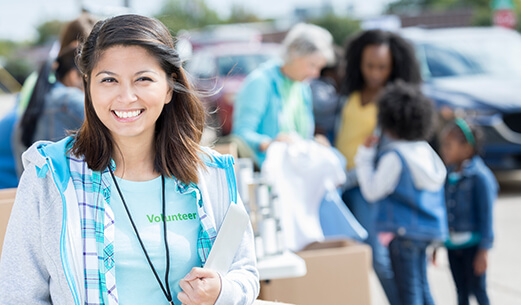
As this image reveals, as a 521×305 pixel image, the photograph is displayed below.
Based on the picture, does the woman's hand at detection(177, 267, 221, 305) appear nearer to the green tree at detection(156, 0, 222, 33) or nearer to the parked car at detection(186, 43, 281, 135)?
the parked car at detection(186, 43, 281, 135)

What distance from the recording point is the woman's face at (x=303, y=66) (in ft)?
15.2

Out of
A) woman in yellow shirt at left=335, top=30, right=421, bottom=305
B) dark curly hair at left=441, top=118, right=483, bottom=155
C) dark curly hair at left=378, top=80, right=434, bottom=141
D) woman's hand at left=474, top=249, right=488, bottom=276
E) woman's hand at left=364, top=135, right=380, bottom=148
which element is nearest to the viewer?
woman's hand at left=474, top=249, right=488, bottom=276

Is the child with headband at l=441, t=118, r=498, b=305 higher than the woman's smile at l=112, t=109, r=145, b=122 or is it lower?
lower

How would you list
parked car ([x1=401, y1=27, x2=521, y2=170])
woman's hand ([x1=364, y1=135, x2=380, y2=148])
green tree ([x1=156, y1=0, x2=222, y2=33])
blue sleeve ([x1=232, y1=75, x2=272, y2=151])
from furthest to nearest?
1. green tree ([x1=156, y1=0, x2=222, y2=33])
2. parked car ([x1=401, y1=27, x2=521, y2=170])
3. blue sleeve ([x1=232, y1=75, x2=272, y2=151])
4. woman's hand ([x1=364, y1=135, x2=380, y2=148])

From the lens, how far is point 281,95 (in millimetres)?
4613

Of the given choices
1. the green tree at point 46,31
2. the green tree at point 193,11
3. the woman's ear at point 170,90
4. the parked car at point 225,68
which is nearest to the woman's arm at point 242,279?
the woman's ear at point 170,90

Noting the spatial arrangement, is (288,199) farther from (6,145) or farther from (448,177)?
(6,145)

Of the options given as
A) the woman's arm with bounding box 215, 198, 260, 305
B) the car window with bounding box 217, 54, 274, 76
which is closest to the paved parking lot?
the woman's arm with bounding box 215, 198, 260, 305

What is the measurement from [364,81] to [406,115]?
1.15m

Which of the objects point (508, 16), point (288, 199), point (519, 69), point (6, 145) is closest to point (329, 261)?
point (288, 199)

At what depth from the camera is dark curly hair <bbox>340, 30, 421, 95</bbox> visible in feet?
16.6

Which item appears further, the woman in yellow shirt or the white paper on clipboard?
the woman in yellow shirt

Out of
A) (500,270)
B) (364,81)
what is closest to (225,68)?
(364,81)

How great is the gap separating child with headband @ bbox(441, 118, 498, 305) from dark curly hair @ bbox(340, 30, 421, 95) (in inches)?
36.6
